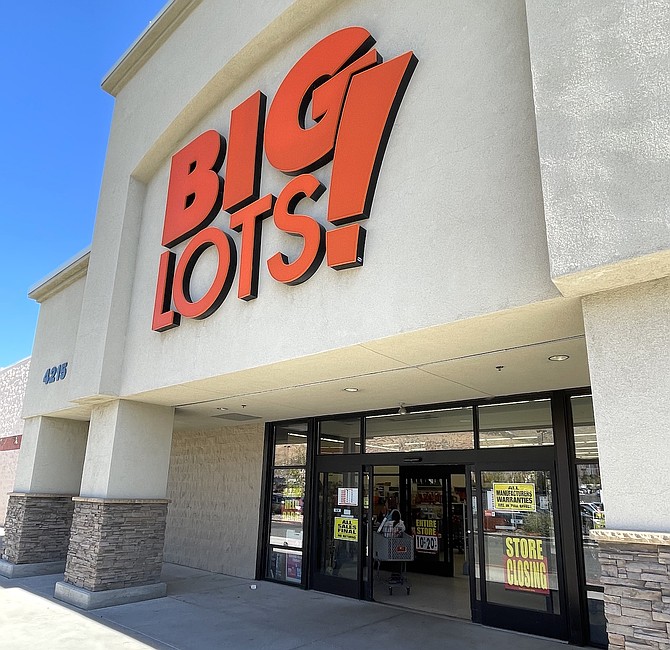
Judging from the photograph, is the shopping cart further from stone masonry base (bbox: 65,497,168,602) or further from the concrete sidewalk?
stone masonry base (bbox: 65,497,168,602)

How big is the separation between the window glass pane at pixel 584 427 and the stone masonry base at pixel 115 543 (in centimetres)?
685

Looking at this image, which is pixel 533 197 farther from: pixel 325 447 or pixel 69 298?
pixel 69 298

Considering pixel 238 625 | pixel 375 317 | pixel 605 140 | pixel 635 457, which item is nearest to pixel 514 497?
pixel 375 317

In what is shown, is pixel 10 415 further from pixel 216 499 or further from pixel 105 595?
pixel 105 595

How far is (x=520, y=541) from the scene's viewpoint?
25.1 feet

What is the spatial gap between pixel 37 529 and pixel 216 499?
3.77 m

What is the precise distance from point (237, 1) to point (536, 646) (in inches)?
396

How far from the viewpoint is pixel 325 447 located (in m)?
10.7

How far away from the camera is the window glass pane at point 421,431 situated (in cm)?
870

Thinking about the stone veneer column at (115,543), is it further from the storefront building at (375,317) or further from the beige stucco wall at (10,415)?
the beige stucco wall at (10,415)

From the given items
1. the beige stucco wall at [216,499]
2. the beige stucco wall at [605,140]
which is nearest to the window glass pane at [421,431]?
the beige stucco wall at [216,499]

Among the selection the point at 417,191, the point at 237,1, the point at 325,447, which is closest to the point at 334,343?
the point at 417,191

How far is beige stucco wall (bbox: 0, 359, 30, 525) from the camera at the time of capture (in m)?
20.1

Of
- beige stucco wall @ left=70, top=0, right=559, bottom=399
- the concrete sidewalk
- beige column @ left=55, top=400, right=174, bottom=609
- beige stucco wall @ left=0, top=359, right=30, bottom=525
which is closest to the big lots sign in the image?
beige stucco wall @ left=70, top=0, right=559, bottom=399
